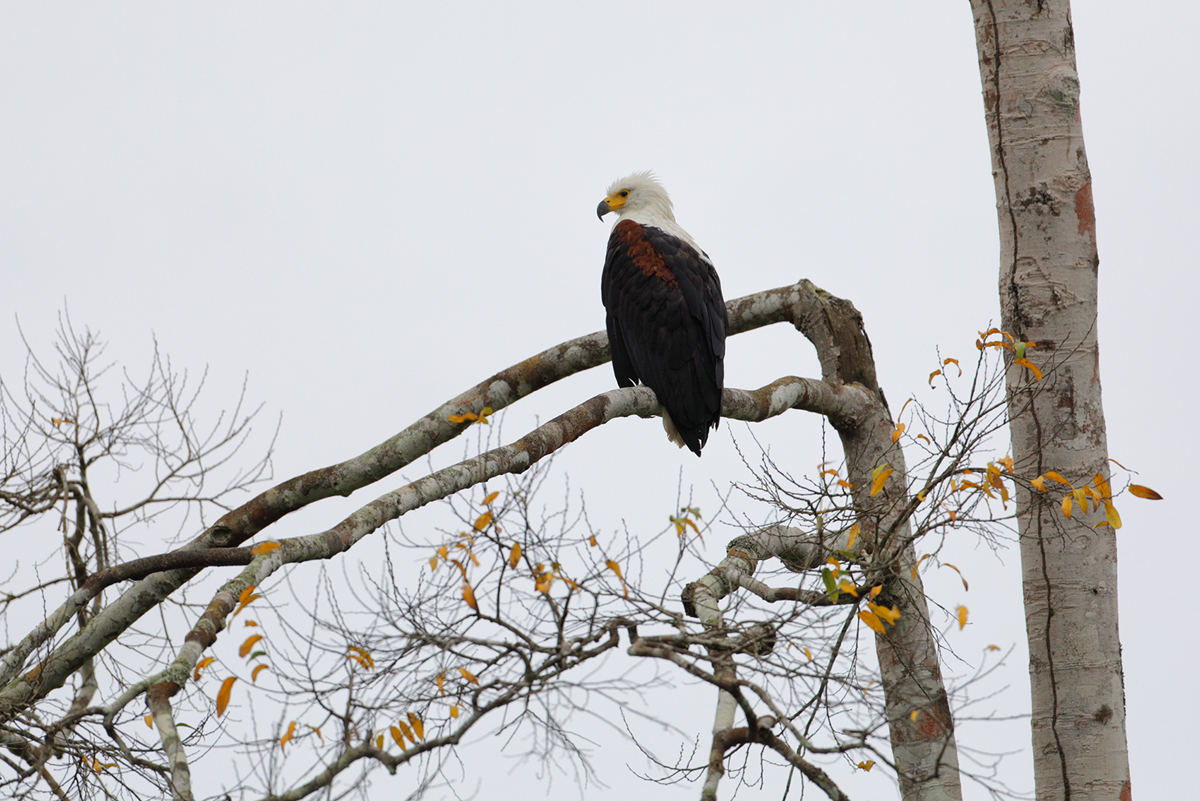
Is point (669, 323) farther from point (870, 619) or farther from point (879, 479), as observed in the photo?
point (870, 619)

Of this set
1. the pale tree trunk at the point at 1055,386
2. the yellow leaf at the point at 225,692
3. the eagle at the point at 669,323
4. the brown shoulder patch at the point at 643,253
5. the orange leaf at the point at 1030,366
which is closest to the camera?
the yellow leaf at the point at 225,692

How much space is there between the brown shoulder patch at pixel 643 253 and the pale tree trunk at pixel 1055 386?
176cm

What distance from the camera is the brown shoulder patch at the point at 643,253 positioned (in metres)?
5.36

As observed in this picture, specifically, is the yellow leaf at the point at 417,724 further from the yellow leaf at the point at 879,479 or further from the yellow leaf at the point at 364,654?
the yellow leaf at the point at 879,479

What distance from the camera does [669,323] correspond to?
519 centimetres

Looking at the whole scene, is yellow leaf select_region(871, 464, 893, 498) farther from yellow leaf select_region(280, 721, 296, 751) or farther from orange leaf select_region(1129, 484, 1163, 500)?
yellow leaf select_region(280, 721, 296, 751)

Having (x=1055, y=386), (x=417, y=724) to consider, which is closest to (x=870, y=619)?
(x=417, y=724)

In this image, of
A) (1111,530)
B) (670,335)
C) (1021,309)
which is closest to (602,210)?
(670,335)

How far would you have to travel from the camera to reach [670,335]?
5.15 meters

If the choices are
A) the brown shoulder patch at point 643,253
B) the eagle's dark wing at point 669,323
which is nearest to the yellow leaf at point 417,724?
the eagle's dark wing at point 669,323

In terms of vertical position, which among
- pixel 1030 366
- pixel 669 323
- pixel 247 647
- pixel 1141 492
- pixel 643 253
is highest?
pixel 643 253

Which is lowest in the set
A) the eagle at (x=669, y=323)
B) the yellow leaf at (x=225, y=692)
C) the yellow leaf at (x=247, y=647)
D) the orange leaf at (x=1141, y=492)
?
the yellow leaf at (x=225, y=692)

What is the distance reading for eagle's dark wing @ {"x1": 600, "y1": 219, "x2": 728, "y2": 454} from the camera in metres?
5.05

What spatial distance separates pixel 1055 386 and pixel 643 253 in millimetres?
2298
